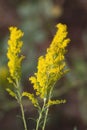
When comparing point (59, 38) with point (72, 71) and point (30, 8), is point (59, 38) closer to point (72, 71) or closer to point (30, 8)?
point (72, 71)

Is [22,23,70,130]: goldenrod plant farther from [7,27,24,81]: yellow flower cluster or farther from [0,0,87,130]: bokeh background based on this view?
[0,0,87,130]: bokeh background

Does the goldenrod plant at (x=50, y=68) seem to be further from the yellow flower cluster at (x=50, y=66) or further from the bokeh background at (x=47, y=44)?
the bokeh background at (x=47, y=44)

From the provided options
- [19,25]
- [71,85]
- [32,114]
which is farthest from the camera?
[19,25]

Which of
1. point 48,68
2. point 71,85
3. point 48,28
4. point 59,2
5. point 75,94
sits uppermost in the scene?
point 59,2

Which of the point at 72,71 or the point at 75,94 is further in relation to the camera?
the point at 75,94

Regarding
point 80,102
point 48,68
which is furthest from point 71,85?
point 48,68

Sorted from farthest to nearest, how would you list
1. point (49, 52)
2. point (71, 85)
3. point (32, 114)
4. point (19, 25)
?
point (19, 25)
point (32, 114)
point (71, 85)
point (49, 52)

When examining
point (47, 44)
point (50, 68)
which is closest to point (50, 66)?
point (50, 68)

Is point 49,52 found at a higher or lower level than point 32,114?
lower

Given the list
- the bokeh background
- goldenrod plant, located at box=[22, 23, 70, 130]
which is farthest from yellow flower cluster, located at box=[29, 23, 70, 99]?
the bokeh background
